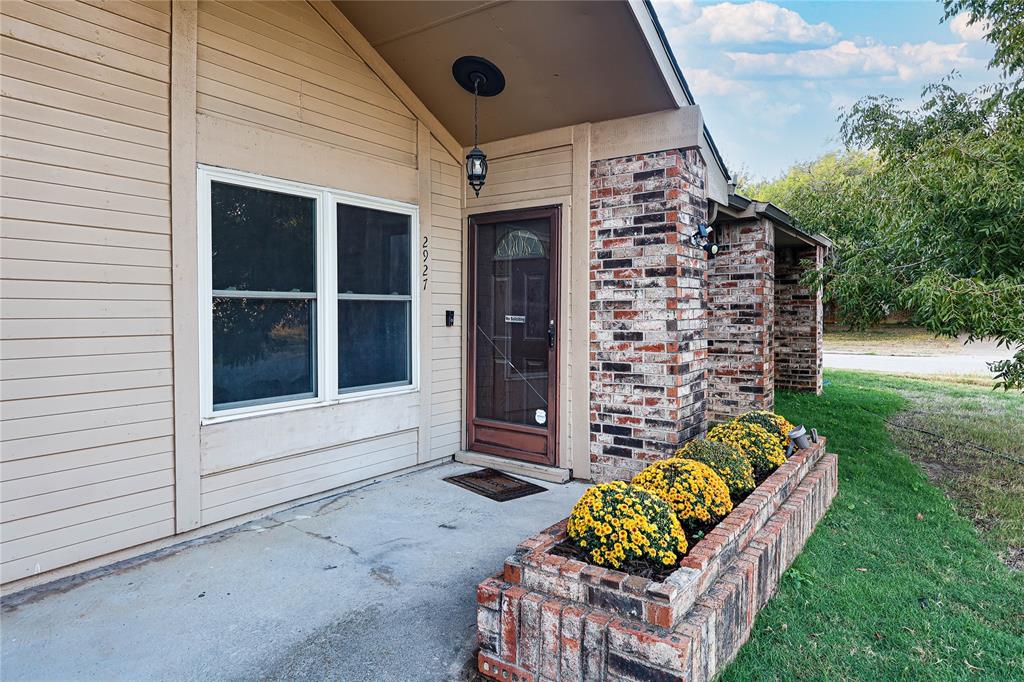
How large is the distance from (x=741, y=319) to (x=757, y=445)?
3.03 meters

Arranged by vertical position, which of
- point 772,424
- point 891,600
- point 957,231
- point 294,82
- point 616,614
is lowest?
point 891,600

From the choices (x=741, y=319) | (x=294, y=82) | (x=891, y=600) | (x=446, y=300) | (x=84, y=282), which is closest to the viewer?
(x=891, y=600)

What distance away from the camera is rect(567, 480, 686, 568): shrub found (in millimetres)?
2143

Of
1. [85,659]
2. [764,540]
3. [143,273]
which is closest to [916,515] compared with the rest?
[764,540]

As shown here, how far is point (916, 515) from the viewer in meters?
3.82

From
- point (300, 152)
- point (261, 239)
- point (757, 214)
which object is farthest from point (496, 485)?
point (757, 214)

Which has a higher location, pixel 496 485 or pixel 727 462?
pixel 727 462

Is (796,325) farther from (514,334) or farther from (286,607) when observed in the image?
(286,607)

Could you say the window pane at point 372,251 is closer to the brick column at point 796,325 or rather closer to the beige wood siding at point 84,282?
the beige wood siding at point 84,282

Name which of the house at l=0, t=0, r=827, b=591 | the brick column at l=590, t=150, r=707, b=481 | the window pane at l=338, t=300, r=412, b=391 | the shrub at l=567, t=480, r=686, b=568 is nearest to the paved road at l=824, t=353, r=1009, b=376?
the house at l=0, t=0, r=827, b=591

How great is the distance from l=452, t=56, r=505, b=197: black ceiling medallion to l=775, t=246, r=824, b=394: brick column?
5.88 m

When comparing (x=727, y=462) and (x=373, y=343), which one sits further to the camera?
(x=373, y=343)

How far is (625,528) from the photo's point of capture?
86.0 inches

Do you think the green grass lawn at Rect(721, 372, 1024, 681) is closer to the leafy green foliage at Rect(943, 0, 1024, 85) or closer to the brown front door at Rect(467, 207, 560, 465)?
the brown front door at Rect(467, 207, 560, 465)
